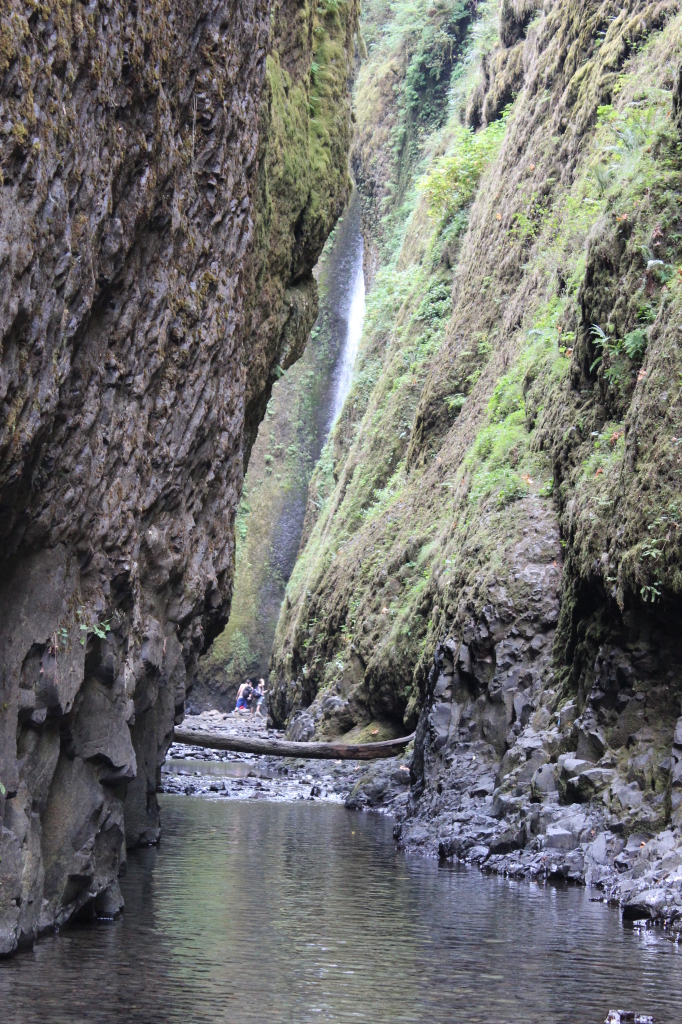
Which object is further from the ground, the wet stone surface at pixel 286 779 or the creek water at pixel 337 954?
the creek water at pixel 337 954

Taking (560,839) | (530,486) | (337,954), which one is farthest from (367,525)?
(337,954)

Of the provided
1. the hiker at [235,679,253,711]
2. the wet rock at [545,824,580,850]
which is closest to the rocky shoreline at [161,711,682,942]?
the wet rock at [545,824,580,850]

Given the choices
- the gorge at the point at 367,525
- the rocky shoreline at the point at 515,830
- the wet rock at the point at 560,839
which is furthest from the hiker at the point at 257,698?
the wet rock at the point at 560,839

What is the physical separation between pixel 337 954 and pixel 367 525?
63.2 ft

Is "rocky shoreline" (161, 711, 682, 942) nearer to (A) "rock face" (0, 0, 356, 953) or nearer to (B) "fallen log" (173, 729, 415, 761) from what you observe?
(B) "fallen log" (173, 729, 415, 761)

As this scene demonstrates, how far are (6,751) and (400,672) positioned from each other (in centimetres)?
1404

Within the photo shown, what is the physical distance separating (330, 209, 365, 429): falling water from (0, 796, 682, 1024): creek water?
1433 inches

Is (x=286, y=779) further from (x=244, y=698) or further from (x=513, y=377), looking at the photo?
(x=244, y=698)

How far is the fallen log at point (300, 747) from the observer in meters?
18.9

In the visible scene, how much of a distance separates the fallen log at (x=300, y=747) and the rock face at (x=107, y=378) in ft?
16.0

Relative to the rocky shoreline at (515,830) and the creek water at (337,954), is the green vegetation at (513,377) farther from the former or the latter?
the creek water at (337,954)

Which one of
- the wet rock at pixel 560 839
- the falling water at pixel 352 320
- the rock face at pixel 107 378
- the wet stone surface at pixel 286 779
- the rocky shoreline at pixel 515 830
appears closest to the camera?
the rock face at pixel 107 378

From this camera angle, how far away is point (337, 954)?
24.9 feet

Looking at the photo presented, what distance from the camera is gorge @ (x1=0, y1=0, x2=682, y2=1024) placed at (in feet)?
22.7
